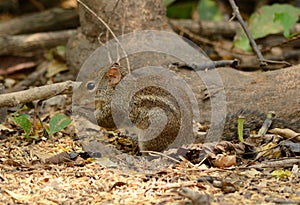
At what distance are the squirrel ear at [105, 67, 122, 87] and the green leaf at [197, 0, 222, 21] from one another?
295 cm

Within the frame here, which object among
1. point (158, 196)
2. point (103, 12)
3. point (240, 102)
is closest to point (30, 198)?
point (158, 196)

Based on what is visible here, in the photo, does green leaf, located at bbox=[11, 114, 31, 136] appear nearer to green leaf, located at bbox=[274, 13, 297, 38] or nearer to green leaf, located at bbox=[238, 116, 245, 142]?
green leaf, located at bbox=[238, 116, 245, 142]

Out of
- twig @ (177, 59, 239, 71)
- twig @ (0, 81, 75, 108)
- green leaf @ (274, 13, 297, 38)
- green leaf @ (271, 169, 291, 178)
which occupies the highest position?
green leaf @ (274, 13, 297, 38)

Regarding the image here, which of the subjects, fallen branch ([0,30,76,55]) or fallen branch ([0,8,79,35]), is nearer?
fallen branch ([0,30,76,55])

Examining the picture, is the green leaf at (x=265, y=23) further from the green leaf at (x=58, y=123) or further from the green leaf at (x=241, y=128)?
the green leaf at (x=58, y=123)

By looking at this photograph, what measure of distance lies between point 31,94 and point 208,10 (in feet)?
11.0

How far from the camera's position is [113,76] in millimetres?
3855

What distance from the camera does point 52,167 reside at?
3377 mm

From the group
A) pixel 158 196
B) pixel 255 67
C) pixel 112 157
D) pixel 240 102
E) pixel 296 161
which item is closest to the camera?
pixel 158 196

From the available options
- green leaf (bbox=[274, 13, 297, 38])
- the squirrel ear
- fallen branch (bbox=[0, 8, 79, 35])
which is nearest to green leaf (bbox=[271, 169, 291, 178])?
the squirrel ear

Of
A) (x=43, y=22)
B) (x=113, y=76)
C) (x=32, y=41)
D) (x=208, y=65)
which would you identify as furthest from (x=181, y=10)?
(x=113, y=76)

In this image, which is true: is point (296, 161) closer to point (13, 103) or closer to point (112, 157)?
point (112, 157)

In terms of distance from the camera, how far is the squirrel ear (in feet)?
12.6

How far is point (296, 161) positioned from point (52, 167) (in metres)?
1.45
